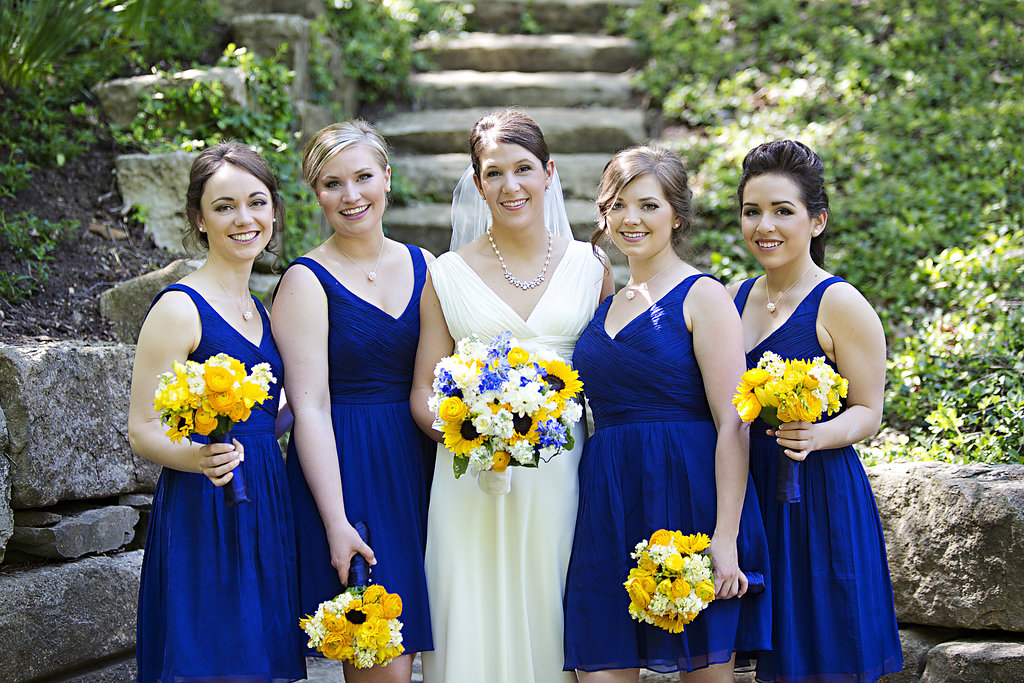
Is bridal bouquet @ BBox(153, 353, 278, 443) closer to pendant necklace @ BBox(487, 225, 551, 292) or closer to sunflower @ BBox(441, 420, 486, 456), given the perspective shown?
sunflower @ BBox(441, 420, 486, 456)

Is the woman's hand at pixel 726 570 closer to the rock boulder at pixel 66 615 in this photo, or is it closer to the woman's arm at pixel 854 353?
the woman's arm at pixel 854 353

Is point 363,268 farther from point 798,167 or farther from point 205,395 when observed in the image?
point 798,167

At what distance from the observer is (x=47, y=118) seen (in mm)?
5254

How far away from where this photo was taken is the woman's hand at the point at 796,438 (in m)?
2.77

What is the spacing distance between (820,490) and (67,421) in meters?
2.92

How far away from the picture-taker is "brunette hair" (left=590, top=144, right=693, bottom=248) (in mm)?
3123

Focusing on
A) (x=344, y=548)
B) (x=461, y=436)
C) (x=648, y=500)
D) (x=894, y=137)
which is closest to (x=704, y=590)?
(x=648, y=500)

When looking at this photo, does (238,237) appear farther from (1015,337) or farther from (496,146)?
(1015,337)

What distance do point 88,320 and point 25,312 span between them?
268 millimetres

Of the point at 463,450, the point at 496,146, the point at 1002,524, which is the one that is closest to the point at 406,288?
the point at 496,146

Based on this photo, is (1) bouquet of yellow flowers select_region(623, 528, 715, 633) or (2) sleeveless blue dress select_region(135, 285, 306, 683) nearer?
(1) bouquet of yellow flowers select_region(623, 528, 715, 633)

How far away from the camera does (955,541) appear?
346 centimetres

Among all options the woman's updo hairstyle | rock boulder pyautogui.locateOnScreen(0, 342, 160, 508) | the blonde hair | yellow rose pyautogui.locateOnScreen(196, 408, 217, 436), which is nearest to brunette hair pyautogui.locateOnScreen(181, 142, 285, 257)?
the blonde hair

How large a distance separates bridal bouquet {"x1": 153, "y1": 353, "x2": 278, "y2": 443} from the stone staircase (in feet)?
11.6
